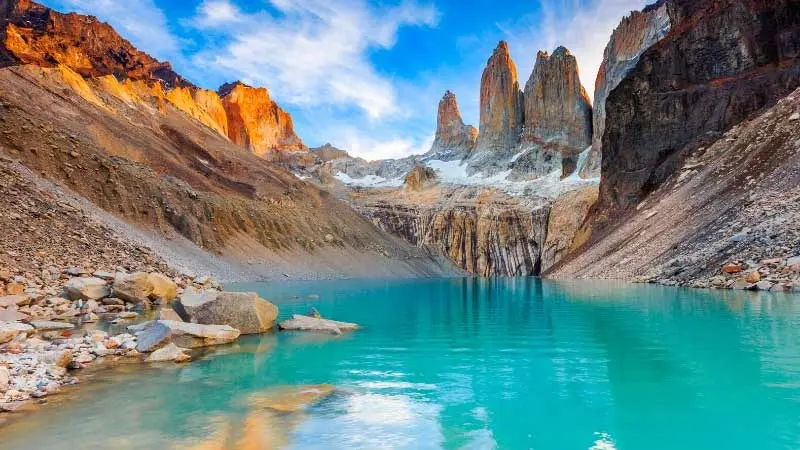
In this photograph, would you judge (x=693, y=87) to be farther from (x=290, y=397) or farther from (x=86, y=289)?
(x=290, y=397)

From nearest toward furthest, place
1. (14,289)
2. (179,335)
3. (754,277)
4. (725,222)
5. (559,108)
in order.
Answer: (179,335)
(14,289)
(754,277)
(725,222)
(559,108)

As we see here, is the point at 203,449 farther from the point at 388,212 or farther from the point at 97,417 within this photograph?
the point at 388,212

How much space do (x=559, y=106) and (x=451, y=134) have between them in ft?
131

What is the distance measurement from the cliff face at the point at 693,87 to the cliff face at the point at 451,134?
76.8 meters

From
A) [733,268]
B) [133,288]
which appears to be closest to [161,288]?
[133,288]

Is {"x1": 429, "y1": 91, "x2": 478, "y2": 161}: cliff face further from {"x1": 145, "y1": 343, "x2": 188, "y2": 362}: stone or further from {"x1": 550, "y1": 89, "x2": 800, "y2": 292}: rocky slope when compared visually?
{"x1": 145, "y1": 343, "x2": 188, "y2": 362}: stone

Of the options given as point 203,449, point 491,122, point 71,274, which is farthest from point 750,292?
point 491,122

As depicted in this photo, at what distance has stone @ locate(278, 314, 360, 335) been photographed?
1716 centimetres

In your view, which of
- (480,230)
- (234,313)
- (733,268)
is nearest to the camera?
(234,313)

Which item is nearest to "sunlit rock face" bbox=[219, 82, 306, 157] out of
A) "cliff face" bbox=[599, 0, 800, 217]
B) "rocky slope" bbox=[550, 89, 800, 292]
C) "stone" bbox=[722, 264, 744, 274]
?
"cliff face" bbox=[599, 0, 800, 217]

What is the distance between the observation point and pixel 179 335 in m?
14.0

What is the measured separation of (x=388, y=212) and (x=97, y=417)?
104742 millimetres

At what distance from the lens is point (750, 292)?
24062 mm

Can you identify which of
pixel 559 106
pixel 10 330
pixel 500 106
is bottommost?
pixel 10 330
